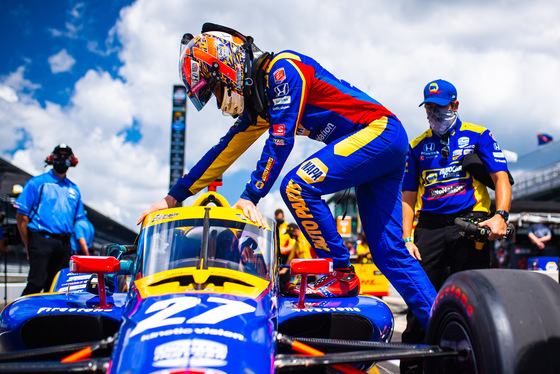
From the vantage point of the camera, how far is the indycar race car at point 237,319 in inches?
69.2

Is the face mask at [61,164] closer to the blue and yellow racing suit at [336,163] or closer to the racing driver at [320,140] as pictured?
the racing driver at [320,140]

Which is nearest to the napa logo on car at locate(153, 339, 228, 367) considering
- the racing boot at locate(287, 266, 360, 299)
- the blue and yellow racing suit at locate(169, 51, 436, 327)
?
the blue and yellow racing suit at locate(169, 51, 436, 327)

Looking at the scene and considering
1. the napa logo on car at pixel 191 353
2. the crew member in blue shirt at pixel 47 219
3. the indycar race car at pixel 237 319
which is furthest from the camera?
the crew member in blue shirt at pixel 47 219

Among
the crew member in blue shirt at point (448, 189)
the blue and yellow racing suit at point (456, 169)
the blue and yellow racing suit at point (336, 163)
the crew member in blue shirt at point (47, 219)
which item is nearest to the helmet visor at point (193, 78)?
the blue and yellow racing suit at point (336, 163)

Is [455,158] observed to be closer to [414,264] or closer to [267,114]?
[414,264]

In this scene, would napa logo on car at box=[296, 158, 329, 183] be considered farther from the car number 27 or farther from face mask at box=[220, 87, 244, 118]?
the car number 27

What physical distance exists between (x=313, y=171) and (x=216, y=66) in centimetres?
105

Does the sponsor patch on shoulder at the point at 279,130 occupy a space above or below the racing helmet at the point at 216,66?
below

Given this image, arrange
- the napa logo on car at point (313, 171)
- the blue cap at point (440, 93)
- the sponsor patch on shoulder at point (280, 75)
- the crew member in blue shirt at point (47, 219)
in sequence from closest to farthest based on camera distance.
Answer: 1. the napa logo on car at point (313, 171)
2. the sponsor patch on shoulder at point (280, 75)
3. the blue cap at point (440, 93)
4. the crew member in blue shirt at point (47, 219)

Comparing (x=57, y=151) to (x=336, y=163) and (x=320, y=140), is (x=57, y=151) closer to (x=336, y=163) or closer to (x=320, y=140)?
(x=320, y=140)

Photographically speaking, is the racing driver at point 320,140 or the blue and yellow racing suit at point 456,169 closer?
the racing driver at point 320,140

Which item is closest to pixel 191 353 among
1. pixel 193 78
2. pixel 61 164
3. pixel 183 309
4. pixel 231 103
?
pixel 183 309

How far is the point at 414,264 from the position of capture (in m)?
3.16

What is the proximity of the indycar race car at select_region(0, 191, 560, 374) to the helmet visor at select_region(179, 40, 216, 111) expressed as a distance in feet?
3.90
